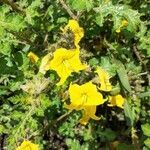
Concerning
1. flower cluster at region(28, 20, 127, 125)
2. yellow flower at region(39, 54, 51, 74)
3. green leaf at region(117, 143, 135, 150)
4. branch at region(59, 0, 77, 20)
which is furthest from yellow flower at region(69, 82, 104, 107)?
green leaf at region(117, 143, 135, 150)

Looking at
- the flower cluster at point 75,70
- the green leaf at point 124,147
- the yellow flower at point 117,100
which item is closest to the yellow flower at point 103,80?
the flower cluster at point 75,70

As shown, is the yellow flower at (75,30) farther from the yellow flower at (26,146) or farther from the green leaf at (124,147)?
the green leaf at (124,147)

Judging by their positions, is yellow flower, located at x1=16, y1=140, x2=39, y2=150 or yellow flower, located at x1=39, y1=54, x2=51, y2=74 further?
yellow flower, located at x1=39, y1=54, x2=51, y2=74

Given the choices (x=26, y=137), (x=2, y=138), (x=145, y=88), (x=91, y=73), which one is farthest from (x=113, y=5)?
(x=2, y=138)

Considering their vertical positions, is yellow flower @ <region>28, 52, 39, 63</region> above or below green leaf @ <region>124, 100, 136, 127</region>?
above

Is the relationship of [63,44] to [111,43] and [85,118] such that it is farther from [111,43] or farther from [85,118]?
[111,43]

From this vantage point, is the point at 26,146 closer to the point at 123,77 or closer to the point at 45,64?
the point at 45,64

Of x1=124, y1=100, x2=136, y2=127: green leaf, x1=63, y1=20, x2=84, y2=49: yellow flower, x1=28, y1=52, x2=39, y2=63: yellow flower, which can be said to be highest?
x1=63, y1=20, x2=84, y2=49: yellow flower

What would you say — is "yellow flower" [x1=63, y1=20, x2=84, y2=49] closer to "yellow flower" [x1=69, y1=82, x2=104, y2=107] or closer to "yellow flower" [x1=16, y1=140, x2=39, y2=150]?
"yellow flower" [x1=69, y1=82, x2=104, y2=107]

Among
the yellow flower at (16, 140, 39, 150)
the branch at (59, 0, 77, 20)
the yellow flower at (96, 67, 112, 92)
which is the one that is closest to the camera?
the yellow flower at (16, 140, 39, 150)
